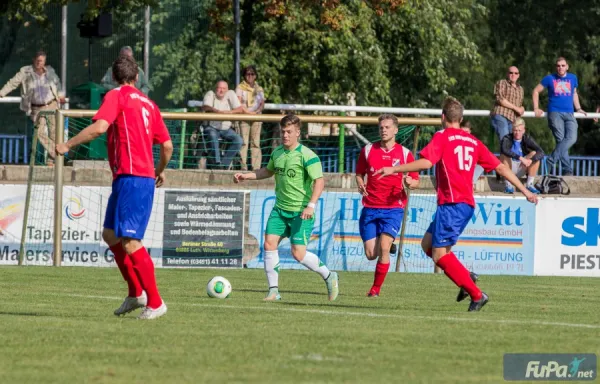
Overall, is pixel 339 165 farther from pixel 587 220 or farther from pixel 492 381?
pixel 492 381

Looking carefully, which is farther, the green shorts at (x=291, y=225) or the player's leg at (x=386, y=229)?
the player's leg at (x=386, y=229)

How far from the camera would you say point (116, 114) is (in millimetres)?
9828

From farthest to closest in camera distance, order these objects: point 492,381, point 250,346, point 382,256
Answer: point 382,256 → point 250,346 → point 492,381

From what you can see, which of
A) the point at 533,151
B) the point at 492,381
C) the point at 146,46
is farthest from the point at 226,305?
the point at 146,46

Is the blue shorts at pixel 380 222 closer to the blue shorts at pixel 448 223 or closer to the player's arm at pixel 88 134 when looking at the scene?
the blue shorts at pixel 448 223

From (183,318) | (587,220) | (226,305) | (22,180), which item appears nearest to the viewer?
(183,318)

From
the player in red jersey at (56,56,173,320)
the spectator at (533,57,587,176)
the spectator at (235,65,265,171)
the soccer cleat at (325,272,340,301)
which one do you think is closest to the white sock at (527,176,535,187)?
the spectator at (533,57,587,176)

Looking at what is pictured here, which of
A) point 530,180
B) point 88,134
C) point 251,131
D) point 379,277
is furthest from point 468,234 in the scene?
point 88,134

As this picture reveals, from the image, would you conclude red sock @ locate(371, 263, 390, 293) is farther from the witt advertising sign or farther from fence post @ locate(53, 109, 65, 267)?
fence post @ locate(53, 109, 65, 267)

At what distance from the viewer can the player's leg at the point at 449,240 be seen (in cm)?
1116

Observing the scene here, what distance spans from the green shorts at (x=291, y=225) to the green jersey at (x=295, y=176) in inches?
2.5

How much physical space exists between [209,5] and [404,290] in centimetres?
1650

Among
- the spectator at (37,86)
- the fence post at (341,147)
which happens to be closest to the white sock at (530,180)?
the fence post at (341,147)

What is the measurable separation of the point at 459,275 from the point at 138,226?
2.95 metres
